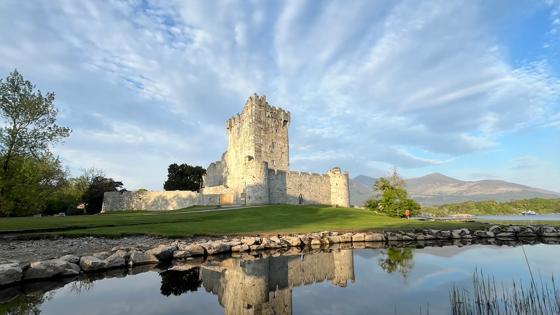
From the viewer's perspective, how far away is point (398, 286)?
849cm

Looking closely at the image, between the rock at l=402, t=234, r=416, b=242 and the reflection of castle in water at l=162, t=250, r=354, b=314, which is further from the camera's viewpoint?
the rock at l=402, t=234, r=416, b=242

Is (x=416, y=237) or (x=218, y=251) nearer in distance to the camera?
(x=218, y=251)

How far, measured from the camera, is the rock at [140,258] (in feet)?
39.4

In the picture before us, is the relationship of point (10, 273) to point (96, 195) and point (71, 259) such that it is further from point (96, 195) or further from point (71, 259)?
point (96, 195)

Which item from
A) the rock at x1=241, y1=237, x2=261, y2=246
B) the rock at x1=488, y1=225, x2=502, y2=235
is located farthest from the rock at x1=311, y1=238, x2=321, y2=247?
the rock at x1=488, y1=225, x2=502, y2=235

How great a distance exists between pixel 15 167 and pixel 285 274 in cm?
2503

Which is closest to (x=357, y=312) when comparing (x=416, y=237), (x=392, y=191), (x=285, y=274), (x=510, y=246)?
(x=285, y=274)

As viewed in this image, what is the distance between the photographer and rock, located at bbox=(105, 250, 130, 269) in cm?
1132

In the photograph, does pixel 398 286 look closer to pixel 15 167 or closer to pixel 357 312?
pixel 357 312

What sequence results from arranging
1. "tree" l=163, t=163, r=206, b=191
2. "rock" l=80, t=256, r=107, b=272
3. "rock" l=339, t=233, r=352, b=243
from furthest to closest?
"tree" l=163, t=163, r=206, b=191, "rock" l=339, t=233, r=352, b=243, "rock" l=80, t=256, r=107, b=272

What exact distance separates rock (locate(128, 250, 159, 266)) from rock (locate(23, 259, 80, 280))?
172 cm

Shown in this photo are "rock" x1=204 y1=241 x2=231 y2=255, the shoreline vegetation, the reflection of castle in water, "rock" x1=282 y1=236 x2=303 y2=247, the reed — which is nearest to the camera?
the reed

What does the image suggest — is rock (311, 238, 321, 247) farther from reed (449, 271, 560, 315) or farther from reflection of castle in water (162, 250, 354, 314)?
reed (449, 271, 560, 315)

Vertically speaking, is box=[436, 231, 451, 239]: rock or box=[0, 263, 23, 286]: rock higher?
box=[436, 231, 451, 239]: rock
